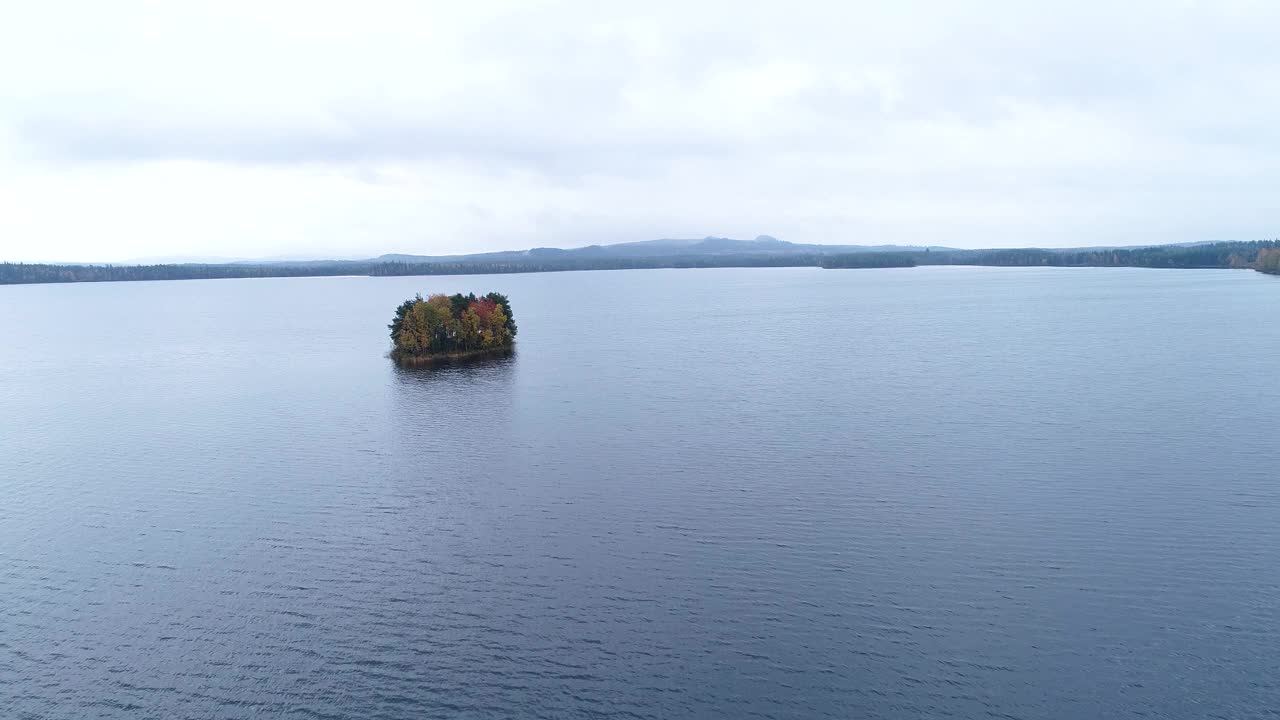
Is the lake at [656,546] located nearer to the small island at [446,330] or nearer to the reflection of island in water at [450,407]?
the reflection of island in water at [450,407]

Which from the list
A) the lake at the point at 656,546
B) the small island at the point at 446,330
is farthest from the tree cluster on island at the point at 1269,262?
the small island at the point at 446,330

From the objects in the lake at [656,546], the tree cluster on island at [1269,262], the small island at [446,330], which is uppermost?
the tree cluster on island at [1269,262]

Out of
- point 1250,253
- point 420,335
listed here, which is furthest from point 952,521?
point 1250,253

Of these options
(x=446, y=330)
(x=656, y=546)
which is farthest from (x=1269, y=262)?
(x=656, y=546)

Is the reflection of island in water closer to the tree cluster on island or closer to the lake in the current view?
the lake

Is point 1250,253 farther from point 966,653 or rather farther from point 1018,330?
point 966,653

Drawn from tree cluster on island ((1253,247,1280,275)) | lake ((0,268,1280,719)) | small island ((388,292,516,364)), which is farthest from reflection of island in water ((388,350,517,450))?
tree cluster on island ((1253,247,1280,275))
